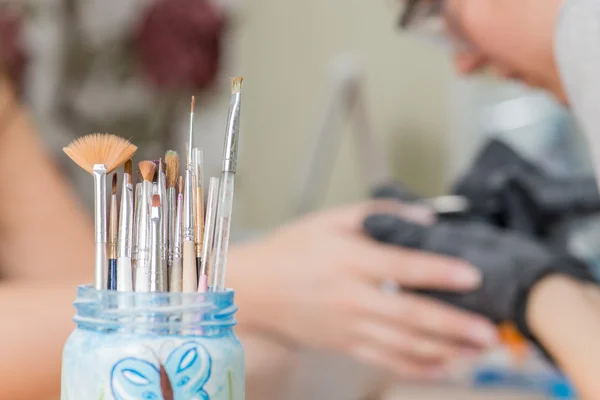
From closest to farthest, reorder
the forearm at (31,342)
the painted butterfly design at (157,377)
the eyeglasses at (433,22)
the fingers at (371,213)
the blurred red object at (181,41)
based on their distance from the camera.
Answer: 1. the painted butterfly design at (157,377)
2. the forearm at (31,342)
3. the eyeglasses at (433,22)
4. the fingers at (371,213)
5. the blurred red object at (181,41)

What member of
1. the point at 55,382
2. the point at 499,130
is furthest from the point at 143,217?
the point at 499,130

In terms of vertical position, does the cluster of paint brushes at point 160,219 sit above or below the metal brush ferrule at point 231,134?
below

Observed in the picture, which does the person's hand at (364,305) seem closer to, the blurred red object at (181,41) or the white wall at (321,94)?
the white wall at (321,94)

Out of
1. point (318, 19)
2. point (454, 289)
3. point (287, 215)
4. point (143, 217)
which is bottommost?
point (287, 215)

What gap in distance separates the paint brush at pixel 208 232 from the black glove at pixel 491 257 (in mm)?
296

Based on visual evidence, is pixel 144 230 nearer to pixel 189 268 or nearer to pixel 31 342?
pixel 189 268

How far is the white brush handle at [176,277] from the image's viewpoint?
0.22 m

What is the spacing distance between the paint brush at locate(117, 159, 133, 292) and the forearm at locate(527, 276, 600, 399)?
0.25 metres

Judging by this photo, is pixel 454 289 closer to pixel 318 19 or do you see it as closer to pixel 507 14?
pixel 507 14

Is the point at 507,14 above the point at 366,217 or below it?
above

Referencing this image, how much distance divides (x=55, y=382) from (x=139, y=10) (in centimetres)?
114

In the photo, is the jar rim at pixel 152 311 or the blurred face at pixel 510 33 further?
the blurred face at pixel 510 33

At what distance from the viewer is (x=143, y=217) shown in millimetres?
219

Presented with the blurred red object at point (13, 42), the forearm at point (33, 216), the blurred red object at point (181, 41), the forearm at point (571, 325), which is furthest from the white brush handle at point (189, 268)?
the blurred red object at point (181, 41)
